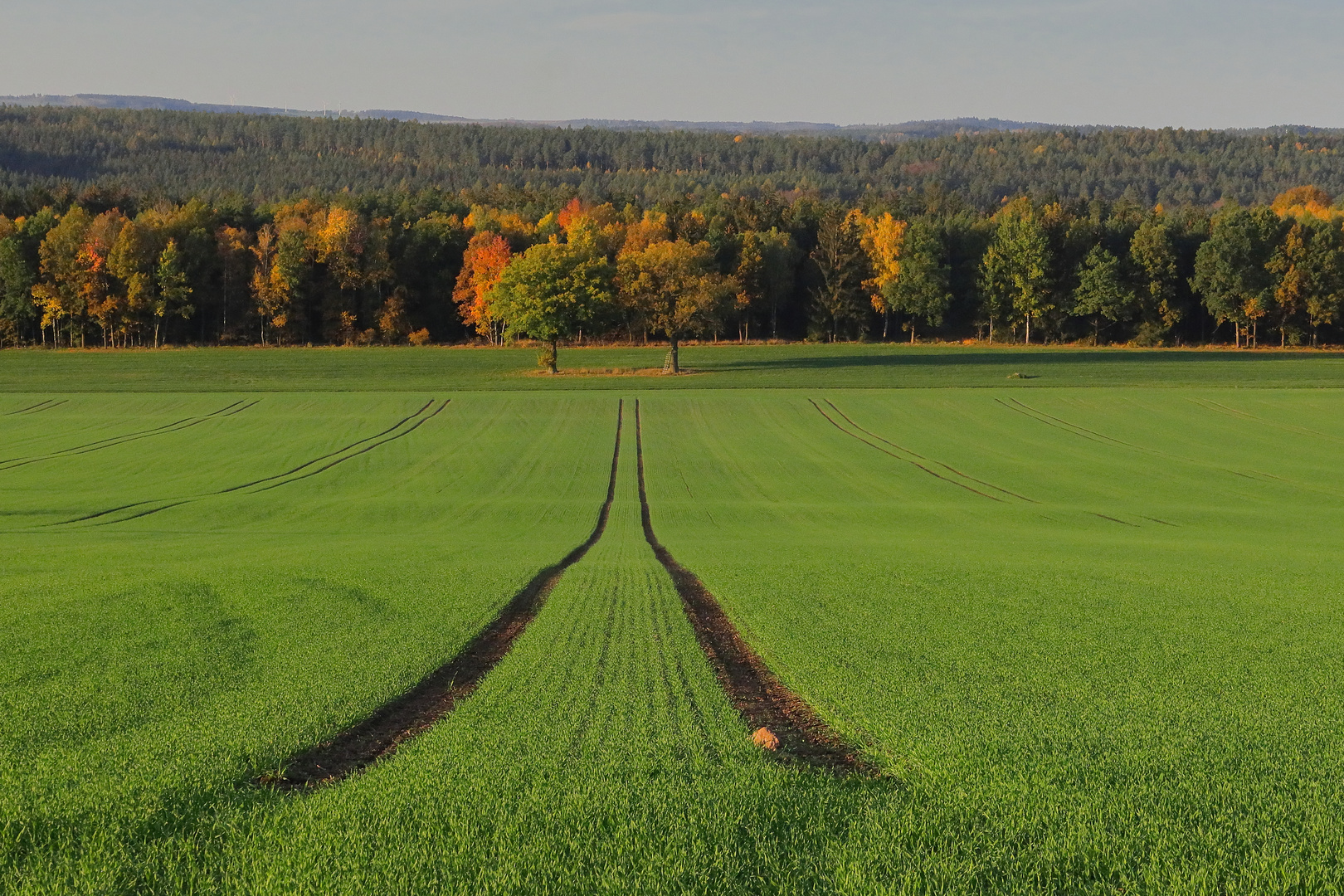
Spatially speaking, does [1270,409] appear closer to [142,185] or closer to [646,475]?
[646,475]

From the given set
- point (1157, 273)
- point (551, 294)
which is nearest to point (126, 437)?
point (551, 294)

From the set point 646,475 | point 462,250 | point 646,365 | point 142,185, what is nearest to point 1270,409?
point 646,475

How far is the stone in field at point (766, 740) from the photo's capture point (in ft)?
30.3

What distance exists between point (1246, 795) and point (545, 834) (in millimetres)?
5003

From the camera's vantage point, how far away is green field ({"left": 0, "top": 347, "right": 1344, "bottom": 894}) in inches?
260

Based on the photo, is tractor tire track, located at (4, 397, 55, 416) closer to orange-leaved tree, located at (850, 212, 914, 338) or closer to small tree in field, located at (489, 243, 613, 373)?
small tree in field, located at (489, 243, 613, 373)

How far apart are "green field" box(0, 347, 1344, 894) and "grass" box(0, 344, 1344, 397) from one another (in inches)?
1425

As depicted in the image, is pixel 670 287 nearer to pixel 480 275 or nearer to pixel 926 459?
pixel 480 275

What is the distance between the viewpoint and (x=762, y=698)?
1138 cm

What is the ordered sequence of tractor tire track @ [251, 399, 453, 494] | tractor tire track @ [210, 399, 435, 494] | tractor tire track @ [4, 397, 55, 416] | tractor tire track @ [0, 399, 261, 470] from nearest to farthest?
tractor tire track @ [210, 399, 435, 494] → tractor tire track @ [251, 399, 453, 494] → tractor tire track @ [0, 399, 261, 470] → tractor tire track @ [4, 397, 55, 416]

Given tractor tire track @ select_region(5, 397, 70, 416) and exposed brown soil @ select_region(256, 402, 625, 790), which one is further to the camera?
tractor tire track @ select_region(5, 397, 70, 416)

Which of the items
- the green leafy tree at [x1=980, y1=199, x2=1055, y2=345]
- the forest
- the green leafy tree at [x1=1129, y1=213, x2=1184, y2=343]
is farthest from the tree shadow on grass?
the green leafy tree at [x1=980, y1=199, x2=1055, y2=345]

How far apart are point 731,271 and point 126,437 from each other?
68.4 meters

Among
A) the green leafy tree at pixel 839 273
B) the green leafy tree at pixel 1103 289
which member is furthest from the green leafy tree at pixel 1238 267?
the green leafy tree at pixel 839 273
